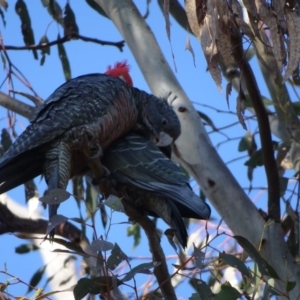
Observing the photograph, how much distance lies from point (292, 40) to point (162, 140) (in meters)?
0.88

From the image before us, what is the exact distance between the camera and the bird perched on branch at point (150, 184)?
98.5 inches

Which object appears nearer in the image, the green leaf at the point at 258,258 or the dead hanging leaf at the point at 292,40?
the dead hanging leaf at the point at 292,40

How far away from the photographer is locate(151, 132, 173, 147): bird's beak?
114 inches

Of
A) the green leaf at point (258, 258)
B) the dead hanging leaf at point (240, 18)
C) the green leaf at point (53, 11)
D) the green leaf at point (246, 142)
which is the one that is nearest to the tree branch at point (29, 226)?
the green leaf at point (246, 142)

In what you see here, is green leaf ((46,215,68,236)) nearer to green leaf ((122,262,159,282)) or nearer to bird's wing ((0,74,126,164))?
green leaf ((122,262,159,282))

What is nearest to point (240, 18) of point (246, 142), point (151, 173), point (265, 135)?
point (265, 135)

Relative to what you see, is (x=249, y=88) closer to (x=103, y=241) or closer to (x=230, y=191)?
(x=230, y=191)

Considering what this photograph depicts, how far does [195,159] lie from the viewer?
9.47 ft

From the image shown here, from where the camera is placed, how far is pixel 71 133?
249 cm

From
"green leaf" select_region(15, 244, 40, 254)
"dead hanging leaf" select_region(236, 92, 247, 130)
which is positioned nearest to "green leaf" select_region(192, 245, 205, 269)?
"dead hanging leaf" select_region(236, 92, 247, 130)

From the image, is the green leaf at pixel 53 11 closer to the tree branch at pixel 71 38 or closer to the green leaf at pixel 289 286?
the tree branch at pixel 71 38

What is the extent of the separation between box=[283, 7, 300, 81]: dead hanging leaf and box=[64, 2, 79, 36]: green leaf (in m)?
1.61

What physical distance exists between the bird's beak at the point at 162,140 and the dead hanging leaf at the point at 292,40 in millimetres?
802

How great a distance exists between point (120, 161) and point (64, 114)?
0.82 ft
